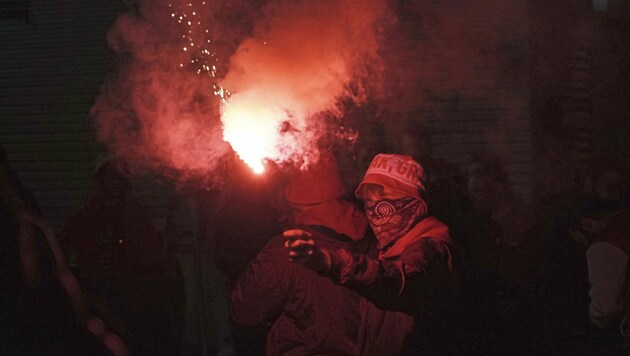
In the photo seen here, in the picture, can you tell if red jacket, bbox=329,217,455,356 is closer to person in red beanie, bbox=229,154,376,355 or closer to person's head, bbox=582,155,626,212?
person in red beanie, bbox=229,154,376,355

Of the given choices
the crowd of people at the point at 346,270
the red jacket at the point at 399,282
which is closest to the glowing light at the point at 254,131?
the crowd of people at the point at 346,270

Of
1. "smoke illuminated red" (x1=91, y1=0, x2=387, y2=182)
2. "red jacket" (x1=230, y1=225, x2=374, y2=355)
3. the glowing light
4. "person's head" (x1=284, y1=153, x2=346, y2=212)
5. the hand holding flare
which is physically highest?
"smoke illuminated red" (x1=91, y1=0, x2=387, y2=182)

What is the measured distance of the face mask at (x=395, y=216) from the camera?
11.1ft

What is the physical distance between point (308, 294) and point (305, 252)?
69cm

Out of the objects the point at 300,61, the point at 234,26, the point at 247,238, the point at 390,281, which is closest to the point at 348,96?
the point at 234,26

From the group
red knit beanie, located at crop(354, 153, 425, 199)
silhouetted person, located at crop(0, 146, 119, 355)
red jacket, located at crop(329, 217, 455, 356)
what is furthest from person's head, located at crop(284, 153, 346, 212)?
silhouetted person, located at crop(0, 146, 119, 355)

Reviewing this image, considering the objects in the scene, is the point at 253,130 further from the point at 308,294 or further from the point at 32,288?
the point at 32,288

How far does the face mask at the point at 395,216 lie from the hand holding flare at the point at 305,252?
862 mm

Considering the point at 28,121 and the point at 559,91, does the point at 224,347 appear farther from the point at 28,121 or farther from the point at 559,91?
the point at 559,91

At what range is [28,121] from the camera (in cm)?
1071

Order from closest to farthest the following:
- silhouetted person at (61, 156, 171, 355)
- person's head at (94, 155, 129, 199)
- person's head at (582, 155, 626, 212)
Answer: person's head at (582, 155, 626, 212) < silhouetted person at (61, 156, 171, 355) < person's head at (94, 155, 129, 199)

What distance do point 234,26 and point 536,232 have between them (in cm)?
519

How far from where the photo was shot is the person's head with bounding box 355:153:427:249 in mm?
3395

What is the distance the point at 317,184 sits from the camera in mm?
3430
